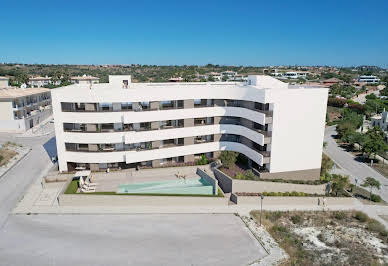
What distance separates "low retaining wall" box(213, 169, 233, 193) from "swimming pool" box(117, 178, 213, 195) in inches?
84.0

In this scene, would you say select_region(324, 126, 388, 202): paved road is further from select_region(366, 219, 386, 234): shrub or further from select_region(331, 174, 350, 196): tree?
select_region(366, 219, 386, 234): shrub

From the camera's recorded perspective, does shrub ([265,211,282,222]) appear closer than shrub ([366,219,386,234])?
No

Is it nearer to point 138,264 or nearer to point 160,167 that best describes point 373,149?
point 160,167

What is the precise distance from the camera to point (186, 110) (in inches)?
1534

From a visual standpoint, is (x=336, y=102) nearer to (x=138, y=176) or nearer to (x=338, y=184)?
(x=338, y=184)

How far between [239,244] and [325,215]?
1213 cm

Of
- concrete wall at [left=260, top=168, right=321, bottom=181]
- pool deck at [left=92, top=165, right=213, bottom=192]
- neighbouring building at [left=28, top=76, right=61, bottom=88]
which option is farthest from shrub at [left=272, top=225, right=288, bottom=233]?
neighbouring building at [left=28, top=76, right=61, bottom=88]

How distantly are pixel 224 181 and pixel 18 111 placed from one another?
163 feet

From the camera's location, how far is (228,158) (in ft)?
125

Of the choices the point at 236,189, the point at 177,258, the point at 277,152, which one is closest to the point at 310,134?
the point at 277,152

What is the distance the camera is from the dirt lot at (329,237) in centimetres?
2281

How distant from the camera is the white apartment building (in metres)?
35.0

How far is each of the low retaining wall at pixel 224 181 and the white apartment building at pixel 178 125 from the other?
4631 millimetres

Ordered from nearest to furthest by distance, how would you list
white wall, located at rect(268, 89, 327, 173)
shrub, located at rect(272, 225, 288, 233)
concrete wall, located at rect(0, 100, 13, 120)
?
shrub, located at rect(272, 225, 288, 233), white wall, located at rect(268, 89, 327, 173), concrete wall, located at rect(0, 100, 13, 120)
